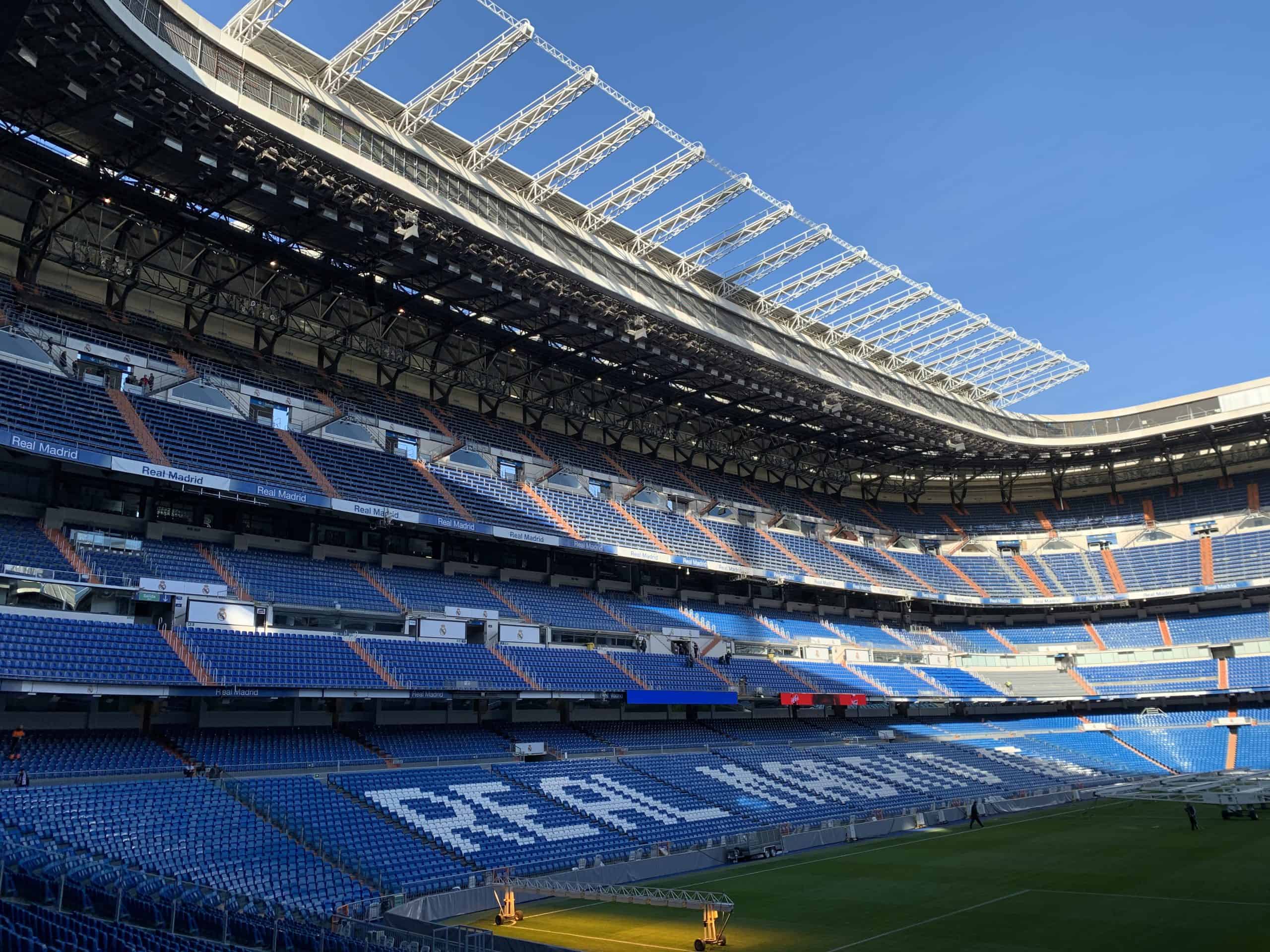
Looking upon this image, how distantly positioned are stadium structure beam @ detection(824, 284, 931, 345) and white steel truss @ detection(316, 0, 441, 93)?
28392 mm

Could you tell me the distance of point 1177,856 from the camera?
2777cm

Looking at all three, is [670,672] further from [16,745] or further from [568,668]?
[16,745]

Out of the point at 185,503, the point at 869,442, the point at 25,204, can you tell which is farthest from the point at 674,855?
the point at 869,442

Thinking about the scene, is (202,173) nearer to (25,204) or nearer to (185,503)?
(25,204)

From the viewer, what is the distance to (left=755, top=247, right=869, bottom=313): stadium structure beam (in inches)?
1736

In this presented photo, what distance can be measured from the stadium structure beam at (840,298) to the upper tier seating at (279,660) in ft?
94.2

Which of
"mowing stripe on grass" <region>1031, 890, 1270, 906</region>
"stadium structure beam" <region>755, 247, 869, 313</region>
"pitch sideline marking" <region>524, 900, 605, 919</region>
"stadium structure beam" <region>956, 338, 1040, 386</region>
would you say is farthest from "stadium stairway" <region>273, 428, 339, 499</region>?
"stadium structure beam" <region>956, 338, 1040, 386</region>

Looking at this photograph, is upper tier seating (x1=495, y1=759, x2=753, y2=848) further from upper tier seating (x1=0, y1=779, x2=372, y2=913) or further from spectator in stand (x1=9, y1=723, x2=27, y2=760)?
spectator in stand (x1=9, y1=723, x2=27, y2=760)

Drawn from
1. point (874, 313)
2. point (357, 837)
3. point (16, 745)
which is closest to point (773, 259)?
point (874, 313)

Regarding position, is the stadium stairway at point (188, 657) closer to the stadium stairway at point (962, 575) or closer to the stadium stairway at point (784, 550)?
the stadium stairway at point (784, 550)

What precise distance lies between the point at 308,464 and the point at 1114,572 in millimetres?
53670

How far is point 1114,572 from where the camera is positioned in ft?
207

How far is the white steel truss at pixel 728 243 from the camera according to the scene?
40.5 metres

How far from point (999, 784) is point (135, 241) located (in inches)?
1776
